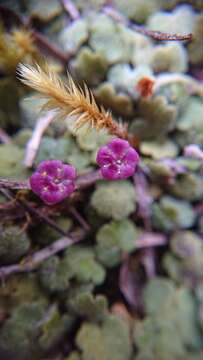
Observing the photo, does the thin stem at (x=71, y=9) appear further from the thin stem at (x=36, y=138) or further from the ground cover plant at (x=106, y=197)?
the thin stem at (x=36, y=138)

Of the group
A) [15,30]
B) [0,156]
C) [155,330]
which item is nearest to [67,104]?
[0,156]

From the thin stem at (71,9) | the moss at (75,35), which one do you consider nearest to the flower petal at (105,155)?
the moss at (75,35)

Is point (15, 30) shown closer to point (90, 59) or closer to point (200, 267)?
point (90, 59)

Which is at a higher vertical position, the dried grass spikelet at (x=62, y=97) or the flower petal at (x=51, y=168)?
the dried grass spikelet at (x=62, y=97)

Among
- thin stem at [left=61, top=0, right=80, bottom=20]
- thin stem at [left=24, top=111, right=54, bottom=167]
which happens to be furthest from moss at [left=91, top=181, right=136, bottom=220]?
thin stem at [left=61, top=0, right=80, bottom=20]

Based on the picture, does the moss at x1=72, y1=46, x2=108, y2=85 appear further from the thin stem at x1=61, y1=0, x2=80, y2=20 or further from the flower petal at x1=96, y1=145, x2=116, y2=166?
the flower petal at x1=96, y1=145, x2=116, y2=166

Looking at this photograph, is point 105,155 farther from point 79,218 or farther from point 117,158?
point 79,218
